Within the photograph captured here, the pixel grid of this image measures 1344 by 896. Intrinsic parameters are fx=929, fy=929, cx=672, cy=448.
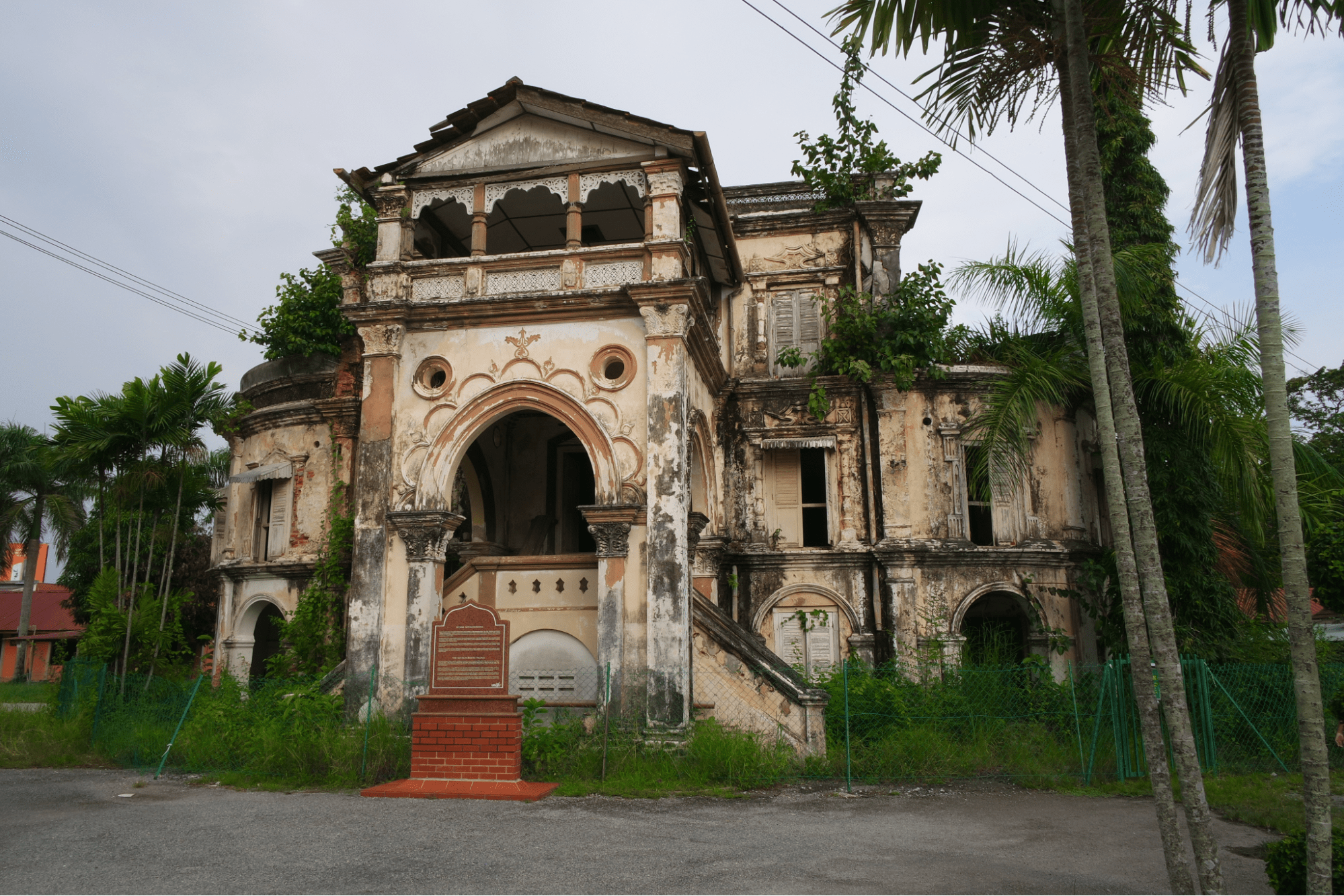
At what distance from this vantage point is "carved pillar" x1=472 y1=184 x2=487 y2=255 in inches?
483

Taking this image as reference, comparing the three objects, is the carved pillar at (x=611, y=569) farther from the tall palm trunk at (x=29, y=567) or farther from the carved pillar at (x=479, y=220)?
the tall palm trunk at (x=29, y=567)

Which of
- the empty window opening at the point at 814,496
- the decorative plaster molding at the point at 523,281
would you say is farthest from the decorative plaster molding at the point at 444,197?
the empty window opening at the point at 814,496

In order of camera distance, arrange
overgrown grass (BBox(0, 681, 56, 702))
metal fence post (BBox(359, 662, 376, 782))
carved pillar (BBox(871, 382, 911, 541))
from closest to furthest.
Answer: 1. metal fence post (BBox(359, 662, 376, 782))
2. overgrown grass (BBox(0, 681, 56, 702))
3. carved pillar (BBox(871, 382, 911, 541))

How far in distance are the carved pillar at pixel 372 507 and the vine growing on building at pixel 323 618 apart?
372 cm

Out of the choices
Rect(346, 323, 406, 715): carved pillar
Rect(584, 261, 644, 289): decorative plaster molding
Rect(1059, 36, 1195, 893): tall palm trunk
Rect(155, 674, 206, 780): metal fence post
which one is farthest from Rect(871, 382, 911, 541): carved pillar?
Rect(155, 674, 206, 780): metal fence post

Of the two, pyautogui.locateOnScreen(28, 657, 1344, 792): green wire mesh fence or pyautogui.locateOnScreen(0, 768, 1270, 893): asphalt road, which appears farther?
pyautogui.locateOnScreen(28, 657, 1344, 792): green wire mesh fence

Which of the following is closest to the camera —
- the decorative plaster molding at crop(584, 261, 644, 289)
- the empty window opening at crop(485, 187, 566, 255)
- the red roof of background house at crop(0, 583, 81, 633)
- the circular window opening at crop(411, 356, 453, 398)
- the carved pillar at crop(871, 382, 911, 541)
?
the decorative plaster molding at crop(584, 261, 644, 289)

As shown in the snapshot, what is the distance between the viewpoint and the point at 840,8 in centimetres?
712

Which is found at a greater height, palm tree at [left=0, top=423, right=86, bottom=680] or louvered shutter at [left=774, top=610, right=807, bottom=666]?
palm tree at [left=0, top=423, right=86, bottom=680]

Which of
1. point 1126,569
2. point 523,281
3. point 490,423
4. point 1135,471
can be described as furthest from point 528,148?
point 1126,569

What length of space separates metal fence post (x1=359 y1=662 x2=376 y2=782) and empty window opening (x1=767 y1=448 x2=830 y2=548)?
273 inches

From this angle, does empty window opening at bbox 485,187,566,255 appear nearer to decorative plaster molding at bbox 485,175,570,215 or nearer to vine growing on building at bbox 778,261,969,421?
decorative plaster molding at bbox 485,175,570,215

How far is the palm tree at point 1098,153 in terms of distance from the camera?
207 inches

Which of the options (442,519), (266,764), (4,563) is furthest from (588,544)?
(4,563)
